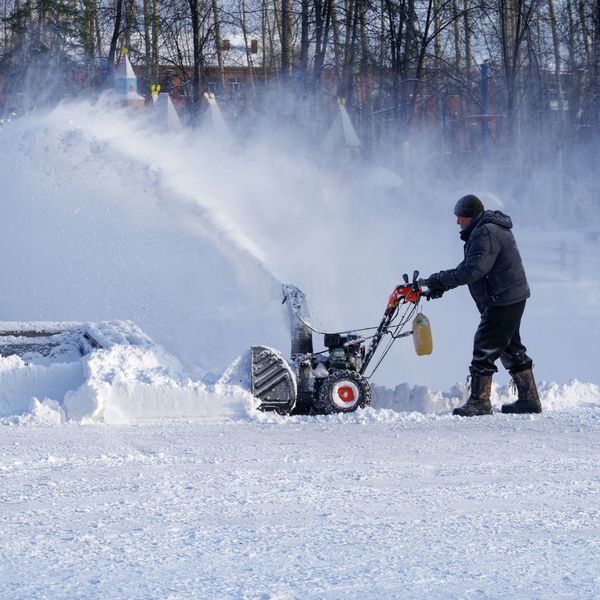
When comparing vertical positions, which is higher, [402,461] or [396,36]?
[396,36]

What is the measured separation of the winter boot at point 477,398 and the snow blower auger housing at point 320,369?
0.42m

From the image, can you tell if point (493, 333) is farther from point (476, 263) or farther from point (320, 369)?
point (320, 369)

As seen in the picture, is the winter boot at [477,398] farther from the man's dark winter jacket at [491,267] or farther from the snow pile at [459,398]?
the man's dark winter jacket at [491,267]

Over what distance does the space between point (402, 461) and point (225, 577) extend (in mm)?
2017

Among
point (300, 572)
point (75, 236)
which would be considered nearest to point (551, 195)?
point (75, 236)

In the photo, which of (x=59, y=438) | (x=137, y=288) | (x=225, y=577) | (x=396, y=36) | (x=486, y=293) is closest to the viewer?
(x=225, y=577)

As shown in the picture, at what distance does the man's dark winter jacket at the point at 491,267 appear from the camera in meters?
6.77

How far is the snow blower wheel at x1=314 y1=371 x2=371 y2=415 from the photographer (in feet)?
22.6

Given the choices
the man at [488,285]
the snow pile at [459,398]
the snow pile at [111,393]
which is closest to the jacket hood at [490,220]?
the man at [488,285]

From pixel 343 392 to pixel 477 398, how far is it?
0.87 metres

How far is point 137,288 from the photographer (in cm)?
1570

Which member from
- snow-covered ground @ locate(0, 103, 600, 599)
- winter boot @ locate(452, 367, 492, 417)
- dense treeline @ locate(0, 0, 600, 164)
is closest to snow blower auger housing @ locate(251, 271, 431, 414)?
snow-covered ground @ locate(0, 103, 600, 599)

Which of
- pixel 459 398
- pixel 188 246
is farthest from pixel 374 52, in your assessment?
pixel 459 398

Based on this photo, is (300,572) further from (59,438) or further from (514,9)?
(514,9)
